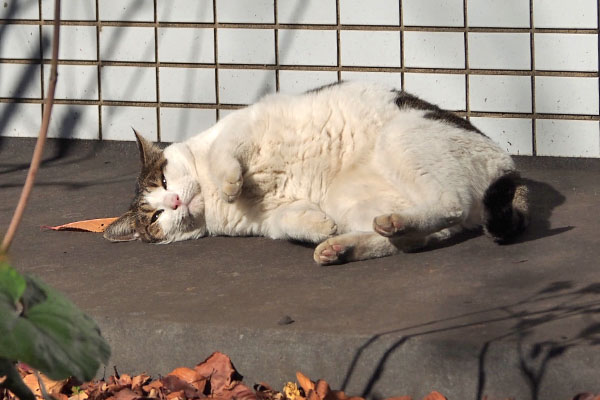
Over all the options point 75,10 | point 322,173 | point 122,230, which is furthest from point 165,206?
point 75,10

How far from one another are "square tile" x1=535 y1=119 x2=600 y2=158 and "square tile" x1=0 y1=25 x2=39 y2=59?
10.0ft

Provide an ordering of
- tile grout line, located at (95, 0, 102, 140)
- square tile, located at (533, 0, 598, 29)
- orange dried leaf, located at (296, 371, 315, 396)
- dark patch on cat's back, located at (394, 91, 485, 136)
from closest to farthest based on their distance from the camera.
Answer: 1. orange dried leaf, located at (296, 371, 315, 396)
2. dark patch on cat's back, located at (394, 91, 485, 136)
3. square tile, located at (533, 0, 598, 29)
4. tile grout line, located at (95, 0, 102, 140)

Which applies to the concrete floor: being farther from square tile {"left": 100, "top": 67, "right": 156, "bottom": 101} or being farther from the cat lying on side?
square tile {"left": 100, "top": 67, "right": 156, "bottom": 101}

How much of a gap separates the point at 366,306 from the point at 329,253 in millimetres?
554

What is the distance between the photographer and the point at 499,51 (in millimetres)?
4934

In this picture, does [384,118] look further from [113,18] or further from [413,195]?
[113,18]

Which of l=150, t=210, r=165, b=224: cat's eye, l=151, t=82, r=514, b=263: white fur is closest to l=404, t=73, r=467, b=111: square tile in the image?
l=151, t=82, r=514, b=263: white fur

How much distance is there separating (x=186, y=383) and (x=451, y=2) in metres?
2.92

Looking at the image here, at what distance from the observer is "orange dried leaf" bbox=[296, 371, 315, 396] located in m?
2.67

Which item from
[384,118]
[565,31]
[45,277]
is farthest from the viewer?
[565,31]

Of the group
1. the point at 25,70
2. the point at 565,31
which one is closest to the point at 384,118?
the point at 565,31

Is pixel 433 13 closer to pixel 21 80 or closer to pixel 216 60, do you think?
pixel 216 60

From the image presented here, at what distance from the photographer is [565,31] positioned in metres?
4.79

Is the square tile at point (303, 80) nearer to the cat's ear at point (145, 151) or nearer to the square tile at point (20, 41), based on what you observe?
the cat's ear at point (145, 151)
